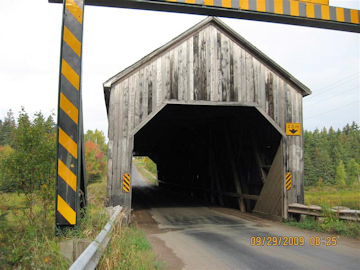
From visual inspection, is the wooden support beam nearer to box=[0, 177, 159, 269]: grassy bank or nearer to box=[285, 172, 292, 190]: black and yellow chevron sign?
box=[285, 172, 292, 190]: black and yellow chevron sign

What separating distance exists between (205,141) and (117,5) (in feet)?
42.3

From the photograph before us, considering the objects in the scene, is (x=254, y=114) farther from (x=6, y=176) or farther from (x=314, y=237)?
(x=6, y=176)

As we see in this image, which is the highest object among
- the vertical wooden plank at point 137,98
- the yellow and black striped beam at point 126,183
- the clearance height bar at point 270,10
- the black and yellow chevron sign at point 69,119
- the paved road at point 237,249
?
the clearance height bar at point 270,10

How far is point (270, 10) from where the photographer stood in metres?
5.89

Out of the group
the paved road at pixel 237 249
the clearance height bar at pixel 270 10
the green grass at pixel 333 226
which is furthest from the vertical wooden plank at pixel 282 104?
the clearance height bar at pixel 270 10

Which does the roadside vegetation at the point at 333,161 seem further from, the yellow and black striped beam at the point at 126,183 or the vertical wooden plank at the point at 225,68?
the yellow and black striped beam at the point at 126,183

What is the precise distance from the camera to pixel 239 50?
10.8 meters

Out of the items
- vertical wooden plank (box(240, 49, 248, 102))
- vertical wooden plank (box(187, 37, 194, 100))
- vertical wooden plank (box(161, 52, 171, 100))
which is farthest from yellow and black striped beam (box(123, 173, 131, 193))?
vertical wooden plank (box(240, 49, 248, 102))

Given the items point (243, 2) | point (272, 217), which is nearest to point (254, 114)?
point (272, 217)

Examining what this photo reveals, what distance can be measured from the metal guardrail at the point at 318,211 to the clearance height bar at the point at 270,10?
14.0 ft

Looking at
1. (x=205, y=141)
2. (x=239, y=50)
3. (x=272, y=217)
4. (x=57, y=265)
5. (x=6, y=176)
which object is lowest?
(x=272, y=217)

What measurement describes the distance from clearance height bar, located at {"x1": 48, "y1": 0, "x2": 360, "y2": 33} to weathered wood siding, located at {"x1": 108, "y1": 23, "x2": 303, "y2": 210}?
14.5 ft

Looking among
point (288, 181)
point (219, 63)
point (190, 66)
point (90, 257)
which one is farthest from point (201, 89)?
point (90, 257)
